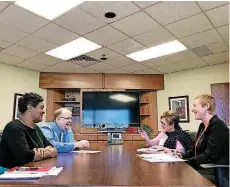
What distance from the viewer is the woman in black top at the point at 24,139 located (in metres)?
1.52

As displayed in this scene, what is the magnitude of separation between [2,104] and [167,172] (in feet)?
15.1

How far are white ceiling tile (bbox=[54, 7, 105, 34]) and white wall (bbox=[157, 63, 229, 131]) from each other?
304cm

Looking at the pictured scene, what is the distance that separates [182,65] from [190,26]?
6.47ft

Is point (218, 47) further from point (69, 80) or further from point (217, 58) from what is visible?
point (69, 80)

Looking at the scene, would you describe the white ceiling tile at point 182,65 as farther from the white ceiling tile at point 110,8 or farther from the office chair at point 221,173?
the office chair at point 221,173

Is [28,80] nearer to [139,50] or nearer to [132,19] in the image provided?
[139,50]

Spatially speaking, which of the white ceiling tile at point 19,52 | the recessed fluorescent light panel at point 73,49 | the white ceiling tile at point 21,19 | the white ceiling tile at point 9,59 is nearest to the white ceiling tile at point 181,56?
the recessed fluorescent light panel at point 73,49

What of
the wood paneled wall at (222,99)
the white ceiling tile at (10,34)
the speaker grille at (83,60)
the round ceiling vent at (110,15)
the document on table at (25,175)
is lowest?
the document on table at (25,175)

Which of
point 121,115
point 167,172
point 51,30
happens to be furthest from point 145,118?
point 167,172

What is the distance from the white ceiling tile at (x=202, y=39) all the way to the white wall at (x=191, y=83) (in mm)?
1442

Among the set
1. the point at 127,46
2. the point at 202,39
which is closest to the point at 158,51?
the point at 127,46

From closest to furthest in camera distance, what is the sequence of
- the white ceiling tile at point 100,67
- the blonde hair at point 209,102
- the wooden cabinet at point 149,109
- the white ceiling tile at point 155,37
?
1. the blonde hair at point 209,102
2. the white ceiling tile at point 155,37
3. the white ceiling tile at point 100,67
4. the wooden cabinet at point 149,109

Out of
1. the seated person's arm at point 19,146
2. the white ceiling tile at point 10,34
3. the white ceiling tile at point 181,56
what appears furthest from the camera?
the white ceiling tile at point 181,56

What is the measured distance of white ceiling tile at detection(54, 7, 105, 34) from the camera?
288cm
